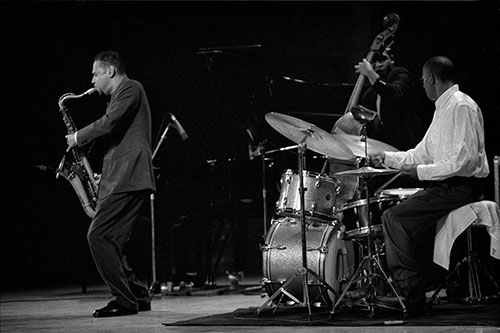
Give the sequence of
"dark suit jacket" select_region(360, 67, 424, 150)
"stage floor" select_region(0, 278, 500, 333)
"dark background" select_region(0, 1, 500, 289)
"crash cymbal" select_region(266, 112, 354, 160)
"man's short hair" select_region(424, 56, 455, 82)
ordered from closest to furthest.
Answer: "stage floor" select_region(0, 278, 500, 333), "crash cymbal" select_region(266, 112, 354, 160), "man's short hair" select_region(424, 56, 455, 82), "dark suit jacket" select_region(360, 67, 424, 150), "dark background" select_region(0, 1, 500, 289)

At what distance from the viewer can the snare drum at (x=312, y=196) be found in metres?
5.00

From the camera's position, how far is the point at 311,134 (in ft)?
14.8

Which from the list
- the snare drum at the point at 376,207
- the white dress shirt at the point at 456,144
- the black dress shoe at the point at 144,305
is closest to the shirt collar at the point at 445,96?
the white dress shirt at the point at 456,144

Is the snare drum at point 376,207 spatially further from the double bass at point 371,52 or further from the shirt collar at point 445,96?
the double bass at point 371,52

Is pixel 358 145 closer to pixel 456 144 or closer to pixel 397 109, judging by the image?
pixel 456 144

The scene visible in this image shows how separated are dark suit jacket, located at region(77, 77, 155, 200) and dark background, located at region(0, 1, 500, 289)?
1827 millimetres

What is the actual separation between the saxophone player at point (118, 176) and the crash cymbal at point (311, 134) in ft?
3.06

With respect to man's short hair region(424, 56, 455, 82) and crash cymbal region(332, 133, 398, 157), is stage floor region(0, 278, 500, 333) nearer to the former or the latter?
Answer: crash cymbal region(332, 133, 398, 157)

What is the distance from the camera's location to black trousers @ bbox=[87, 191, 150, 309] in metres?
4.93

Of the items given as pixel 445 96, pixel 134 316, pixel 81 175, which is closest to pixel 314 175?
pixel 445 96

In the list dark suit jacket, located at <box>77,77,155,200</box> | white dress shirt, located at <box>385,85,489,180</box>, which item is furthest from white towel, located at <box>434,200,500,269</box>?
dark suit jacket, located at <box>77,77,155,200</box>

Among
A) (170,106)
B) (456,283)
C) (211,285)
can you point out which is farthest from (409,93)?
(170,106)

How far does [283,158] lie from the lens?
684 centimetres

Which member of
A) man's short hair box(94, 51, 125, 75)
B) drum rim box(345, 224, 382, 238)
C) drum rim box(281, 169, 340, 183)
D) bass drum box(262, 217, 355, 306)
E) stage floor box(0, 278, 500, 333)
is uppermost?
man's short hair box(94, 51, 125, 75)
